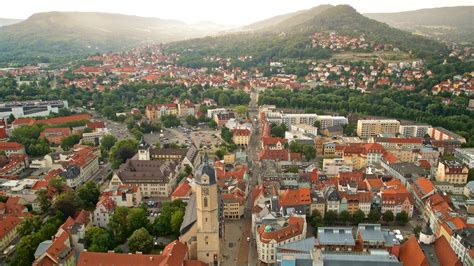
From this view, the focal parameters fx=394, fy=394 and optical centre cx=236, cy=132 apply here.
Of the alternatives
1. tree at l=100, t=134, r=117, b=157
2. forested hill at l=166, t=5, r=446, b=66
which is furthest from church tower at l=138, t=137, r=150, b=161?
forested hill at l=166, t=5, r=446, b=66

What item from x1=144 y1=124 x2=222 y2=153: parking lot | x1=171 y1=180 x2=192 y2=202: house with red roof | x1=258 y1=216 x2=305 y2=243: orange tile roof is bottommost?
x1=144 y1=124 x2=222 y2=153: parking lot

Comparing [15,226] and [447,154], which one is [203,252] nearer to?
[15,226]

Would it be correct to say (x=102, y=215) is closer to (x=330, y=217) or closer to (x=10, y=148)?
(x=330, y=217)

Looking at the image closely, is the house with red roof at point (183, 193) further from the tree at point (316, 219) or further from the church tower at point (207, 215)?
the tree at point (316, 219)

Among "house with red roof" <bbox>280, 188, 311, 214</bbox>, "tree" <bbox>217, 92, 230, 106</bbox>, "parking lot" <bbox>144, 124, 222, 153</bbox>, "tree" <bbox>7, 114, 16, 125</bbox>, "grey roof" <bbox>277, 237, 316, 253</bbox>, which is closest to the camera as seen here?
"grey roof" <bbox>277, 237, 316, 253</bbox>

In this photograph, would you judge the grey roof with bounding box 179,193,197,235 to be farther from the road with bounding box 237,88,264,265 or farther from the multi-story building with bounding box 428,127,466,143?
the multi-story building with bounding box 428,127,466,143

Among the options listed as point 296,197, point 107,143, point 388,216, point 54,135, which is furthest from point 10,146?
point 388,216

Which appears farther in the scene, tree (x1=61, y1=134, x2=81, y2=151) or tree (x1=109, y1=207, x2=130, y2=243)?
tree (x1=61, y1=134, x2=81, y2=151)
